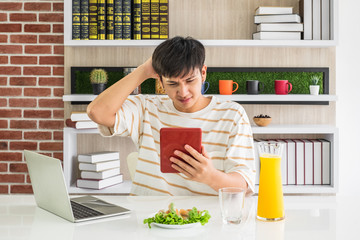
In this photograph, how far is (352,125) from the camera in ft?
9.95

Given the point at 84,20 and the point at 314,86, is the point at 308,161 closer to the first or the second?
the point at 314,86

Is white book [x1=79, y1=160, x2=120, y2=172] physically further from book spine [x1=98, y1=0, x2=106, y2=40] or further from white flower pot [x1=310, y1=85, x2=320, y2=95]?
white flower pot [x1=310, y1=85, x2=320, y2=95]

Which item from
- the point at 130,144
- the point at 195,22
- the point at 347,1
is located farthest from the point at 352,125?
the point at 130,144

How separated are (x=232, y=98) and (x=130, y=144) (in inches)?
28.2

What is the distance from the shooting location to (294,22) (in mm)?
2729

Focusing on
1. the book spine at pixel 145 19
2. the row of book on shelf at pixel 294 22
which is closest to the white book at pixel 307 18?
the row of book on shelf at pixel 294 22

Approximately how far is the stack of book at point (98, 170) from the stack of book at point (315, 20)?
4.51 ft

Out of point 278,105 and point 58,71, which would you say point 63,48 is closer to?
point 58,71

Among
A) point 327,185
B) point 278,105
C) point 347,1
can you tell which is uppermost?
point 347,1

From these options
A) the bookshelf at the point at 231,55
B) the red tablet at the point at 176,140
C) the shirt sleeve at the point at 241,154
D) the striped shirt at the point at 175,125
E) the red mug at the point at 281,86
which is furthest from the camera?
the bookshelf at the point at 231,55

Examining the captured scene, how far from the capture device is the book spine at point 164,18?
8.82 ft

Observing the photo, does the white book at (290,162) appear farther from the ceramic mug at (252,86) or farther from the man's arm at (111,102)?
the man's arm at (111,102)

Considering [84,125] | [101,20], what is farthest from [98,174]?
[101,20]

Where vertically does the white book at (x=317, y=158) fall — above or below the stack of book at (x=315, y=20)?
below
